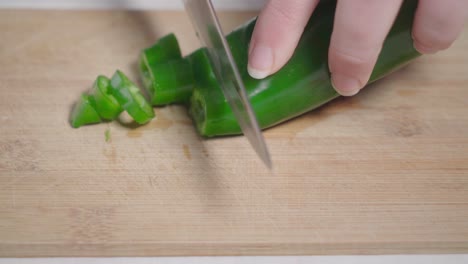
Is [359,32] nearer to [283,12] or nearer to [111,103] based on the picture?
[283,12]

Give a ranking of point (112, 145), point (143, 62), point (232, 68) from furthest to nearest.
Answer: point (143, 62)
point (112, 145)
point (232, 68)

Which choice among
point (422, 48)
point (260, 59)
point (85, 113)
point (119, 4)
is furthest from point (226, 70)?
point (119, 4)

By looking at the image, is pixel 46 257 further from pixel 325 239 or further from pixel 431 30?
pixel 431 30

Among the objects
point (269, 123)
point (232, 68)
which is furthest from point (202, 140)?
point (232, 68)

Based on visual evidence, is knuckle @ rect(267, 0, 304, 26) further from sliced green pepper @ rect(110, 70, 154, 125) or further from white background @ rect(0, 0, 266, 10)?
white background @ rect(0, 0, 266, 10)

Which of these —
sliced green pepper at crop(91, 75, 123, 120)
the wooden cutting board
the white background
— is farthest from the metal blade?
the white background

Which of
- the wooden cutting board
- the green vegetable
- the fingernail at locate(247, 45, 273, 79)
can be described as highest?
the fingernail at locate(247, 45, 273, 79)
